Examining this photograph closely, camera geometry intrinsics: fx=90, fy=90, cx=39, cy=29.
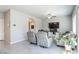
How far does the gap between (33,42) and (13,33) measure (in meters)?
1.48

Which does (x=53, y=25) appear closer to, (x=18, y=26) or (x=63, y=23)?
(x=63, y=23)

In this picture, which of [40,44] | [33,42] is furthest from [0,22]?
[40,44]

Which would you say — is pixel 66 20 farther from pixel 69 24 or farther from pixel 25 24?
pixel 25 24

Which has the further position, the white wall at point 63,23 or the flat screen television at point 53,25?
the white wall at point 63,23

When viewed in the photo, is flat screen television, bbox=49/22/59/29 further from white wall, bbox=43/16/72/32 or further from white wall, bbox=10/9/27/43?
white wall, bbox=10/9/27/43

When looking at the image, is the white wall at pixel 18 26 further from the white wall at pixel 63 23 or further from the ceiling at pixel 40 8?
the white wall at pixel 63 23

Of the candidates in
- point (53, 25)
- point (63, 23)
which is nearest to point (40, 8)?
point (53, 25)

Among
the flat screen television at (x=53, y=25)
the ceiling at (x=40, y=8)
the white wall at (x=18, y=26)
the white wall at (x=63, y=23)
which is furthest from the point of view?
the white wall at (x=63, y=23)

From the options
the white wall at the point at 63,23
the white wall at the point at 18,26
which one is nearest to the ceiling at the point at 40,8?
the white wall at the point at 63,23

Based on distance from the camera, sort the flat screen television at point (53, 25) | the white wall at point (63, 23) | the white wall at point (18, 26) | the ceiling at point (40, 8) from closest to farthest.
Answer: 1. the ceiling at point (40, 8)
2. the white wall at point (18, 26)
3. the flat screen television at point (53, 25)
4. the white wall at point (63, 23)

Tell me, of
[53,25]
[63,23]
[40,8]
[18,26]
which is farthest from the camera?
[63,23]

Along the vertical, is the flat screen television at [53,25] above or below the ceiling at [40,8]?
below

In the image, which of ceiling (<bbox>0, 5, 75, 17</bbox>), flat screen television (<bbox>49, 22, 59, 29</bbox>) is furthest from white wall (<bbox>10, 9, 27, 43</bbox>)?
flat screen television (<bbox>49, 22, 59, 29</bbox>)

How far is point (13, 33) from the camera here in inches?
236
